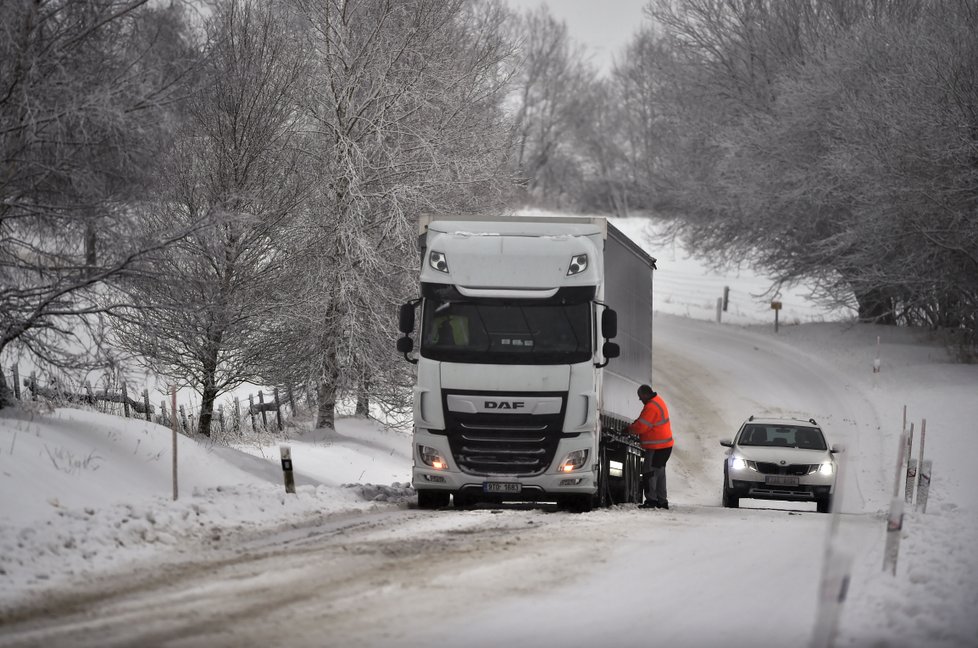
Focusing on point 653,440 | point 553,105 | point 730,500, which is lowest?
point 730,500

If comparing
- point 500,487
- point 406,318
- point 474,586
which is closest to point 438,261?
point 406,318

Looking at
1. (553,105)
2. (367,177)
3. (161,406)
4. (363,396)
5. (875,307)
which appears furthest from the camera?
(553,105)

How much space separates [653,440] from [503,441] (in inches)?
172

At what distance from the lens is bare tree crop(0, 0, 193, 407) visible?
14.2 m

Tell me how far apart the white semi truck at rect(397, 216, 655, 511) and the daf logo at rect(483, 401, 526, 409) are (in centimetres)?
1

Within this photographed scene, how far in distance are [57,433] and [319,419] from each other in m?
11.0

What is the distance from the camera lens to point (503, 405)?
16156 millimetres

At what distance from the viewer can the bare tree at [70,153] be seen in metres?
14.2

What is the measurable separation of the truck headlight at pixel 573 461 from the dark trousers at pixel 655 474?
3833 mm

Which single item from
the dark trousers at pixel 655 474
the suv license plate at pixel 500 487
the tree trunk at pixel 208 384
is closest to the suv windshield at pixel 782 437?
the dark trousers at pixel 655 474

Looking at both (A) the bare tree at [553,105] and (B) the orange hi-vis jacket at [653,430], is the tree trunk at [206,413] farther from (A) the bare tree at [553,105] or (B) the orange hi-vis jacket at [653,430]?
(A) the bare tree at [553,105]

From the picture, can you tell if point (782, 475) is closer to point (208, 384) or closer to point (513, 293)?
point (513, 293)

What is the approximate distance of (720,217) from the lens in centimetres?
4412

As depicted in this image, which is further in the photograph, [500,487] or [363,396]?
→ [363,396]
